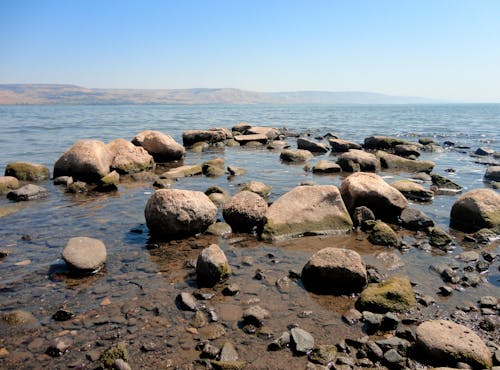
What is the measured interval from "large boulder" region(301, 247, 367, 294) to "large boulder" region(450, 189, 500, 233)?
531cm

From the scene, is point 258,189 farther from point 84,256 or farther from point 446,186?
point 446,186

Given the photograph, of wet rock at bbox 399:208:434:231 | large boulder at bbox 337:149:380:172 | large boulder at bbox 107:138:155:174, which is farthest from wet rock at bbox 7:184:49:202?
large boulder at bbox 337:149:380:172

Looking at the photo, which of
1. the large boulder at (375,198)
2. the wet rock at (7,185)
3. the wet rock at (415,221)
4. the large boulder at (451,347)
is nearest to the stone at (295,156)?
the large boulder at (375,198)

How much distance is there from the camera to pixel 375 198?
1114 cm

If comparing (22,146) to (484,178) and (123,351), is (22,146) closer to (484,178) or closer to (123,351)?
(123,351)

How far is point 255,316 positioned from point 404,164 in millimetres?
16352

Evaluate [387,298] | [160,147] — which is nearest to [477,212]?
[387,298]

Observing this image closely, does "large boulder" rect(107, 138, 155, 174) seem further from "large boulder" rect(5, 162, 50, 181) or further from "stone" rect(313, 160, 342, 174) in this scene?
"stone" rect(313, 160, 342, 174)

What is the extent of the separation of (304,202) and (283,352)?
5360mm

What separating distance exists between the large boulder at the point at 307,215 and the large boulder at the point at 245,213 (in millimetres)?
273

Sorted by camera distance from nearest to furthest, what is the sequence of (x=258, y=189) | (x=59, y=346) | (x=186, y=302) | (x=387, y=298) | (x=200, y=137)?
(x=59, y=346)
(x=186, y=302)
(x=387, y=298)
(x=258, y=189)
(x=200, y=137)

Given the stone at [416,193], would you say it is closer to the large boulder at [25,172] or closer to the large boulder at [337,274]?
the large boulder at [337,274]

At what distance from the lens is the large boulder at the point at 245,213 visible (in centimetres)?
992

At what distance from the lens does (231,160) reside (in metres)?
22.2
